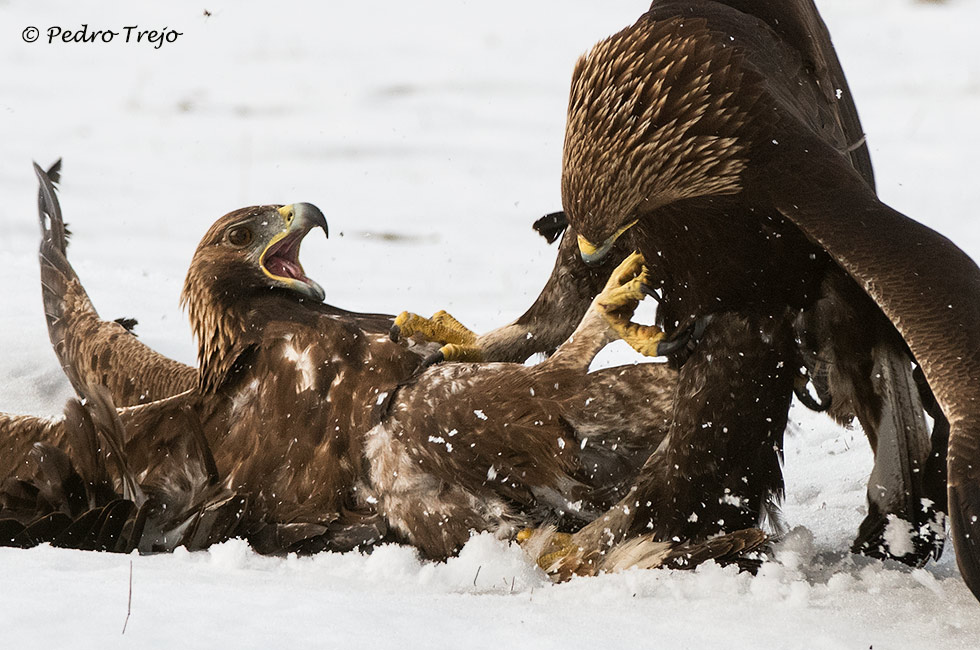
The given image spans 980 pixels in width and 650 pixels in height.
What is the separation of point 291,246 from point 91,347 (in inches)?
36.4

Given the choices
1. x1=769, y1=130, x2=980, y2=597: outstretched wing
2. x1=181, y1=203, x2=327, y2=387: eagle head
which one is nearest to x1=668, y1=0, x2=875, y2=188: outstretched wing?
x1=769, y1=130, x2=980, y2=597: outstretched wing

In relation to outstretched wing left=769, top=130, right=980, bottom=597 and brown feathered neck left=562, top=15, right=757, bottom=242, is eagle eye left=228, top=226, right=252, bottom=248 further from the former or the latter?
outstretched wing left=769, top=130, right=980, bottom=597

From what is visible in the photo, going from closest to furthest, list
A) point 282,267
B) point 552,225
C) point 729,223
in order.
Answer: point 729,223 → point 282,267 → point 552,225

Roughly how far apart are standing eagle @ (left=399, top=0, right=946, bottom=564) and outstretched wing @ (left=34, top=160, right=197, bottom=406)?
70.1 inches

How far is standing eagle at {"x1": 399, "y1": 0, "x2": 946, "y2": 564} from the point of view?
10.8ft

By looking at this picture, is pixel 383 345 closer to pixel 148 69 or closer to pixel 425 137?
pixel 425 137

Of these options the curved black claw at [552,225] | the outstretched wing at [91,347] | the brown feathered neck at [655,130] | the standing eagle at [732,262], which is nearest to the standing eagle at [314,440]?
the standing eagle at [732,262]

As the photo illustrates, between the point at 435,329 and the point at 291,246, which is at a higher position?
the point at 291,246

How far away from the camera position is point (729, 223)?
10.8 ft

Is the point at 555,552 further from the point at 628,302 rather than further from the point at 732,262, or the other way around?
the point at 732,262

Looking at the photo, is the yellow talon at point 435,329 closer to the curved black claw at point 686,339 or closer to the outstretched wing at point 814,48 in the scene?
the curved black claw at point 686,339

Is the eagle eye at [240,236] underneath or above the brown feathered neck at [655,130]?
underneath

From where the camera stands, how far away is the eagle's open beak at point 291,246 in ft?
13.6

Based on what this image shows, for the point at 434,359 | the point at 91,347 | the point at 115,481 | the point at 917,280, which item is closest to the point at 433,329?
the point at 434,359
